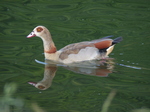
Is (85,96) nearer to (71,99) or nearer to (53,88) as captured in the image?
(71,99)

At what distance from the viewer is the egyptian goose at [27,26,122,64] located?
402 inches

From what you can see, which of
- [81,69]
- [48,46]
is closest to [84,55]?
[81,69]

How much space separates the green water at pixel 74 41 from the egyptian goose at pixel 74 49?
28 centimetres

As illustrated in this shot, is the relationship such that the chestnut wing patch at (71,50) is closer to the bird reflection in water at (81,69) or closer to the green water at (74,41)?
the bird reflection in water at (81,69)

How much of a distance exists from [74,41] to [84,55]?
4.80ft

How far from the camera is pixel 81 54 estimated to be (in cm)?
1028

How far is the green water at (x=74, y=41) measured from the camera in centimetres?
748

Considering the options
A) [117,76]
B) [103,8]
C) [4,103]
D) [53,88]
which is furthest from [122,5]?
[4,103]

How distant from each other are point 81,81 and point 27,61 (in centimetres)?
210

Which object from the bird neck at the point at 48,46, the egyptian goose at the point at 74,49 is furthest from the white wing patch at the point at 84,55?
the bird neck at the point at 48,46

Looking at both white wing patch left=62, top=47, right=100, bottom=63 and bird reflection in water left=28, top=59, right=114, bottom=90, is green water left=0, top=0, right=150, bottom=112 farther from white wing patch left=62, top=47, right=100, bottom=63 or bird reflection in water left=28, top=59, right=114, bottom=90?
white wing patch left=62, top=47, right=100, bottom=63

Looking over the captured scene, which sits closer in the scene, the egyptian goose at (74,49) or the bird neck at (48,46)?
the egyptian goose at (74,49)

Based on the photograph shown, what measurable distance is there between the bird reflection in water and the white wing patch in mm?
199

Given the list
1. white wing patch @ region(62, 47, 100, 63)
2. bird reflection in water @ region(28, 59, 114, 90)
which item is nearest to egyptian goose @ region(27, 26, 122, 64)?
white wing patch @ region(62, 47, 100, 63)
